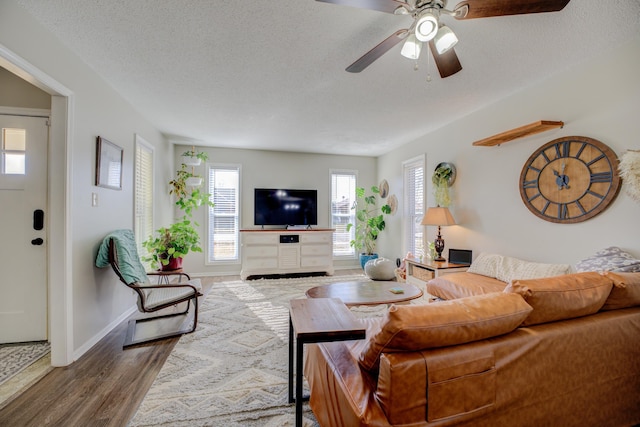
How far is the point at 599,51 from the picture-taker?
2.23m

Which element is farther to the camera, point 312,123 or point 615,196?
point 312,123

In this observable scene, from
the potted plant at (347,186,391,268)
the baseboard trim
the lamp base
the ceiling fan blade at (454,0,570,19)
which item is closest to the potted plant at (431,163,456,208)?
the lamp base

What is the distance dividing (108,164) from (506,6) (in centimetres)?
341

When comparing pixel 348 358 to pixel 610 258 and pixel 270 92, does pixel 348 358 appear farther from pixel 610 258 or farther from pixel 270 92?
pixel 270 92

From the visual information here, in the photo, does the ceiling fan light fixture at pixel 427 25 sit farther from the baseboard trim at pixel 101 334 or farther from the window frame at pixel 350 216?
the window frame at pixel 350 216

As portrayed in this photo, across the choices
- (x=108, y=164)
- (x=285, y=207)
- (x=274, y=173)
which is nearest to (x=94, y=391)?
(x=108, y=164)

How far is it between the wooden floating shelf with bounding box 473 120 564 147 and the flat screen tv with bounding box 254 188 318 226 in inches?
127

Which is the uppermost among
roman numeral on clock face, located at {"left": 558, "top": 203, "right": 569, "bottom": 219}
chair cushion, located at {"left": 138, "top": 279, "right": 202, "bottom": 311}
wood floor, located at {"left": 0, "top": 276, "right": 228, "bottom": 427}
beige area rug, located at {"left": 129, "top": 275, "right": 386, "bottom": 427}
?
roman numeral on clock face, located at {"left": 558, "top": 203, "right": 569, "bottom": 219}

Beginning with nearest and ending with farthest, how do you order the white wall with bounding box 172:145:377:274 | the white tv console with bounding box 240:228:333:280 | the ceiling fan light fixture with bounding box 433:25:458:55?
the ceiling fan light fixture with bounding box 433:25:458:55
the white tv console with bounding box 240:228:333:280
the white wall with bounding box 172:145:377:274

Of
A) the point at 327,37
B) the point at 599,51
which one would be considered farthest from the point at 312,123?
the point at 599,51

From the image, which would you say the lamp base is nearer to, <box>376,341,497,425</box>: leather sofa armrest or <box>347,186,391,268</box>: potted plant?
<box>347,186,391,268</box>: potted plant

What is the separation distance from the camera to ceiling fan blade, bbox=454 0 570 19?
1.36 metres

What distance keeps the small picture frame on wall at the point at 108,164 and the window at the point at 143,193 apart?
1.59 ft

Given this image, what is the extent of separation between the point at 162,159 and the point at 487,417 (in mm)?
5074
